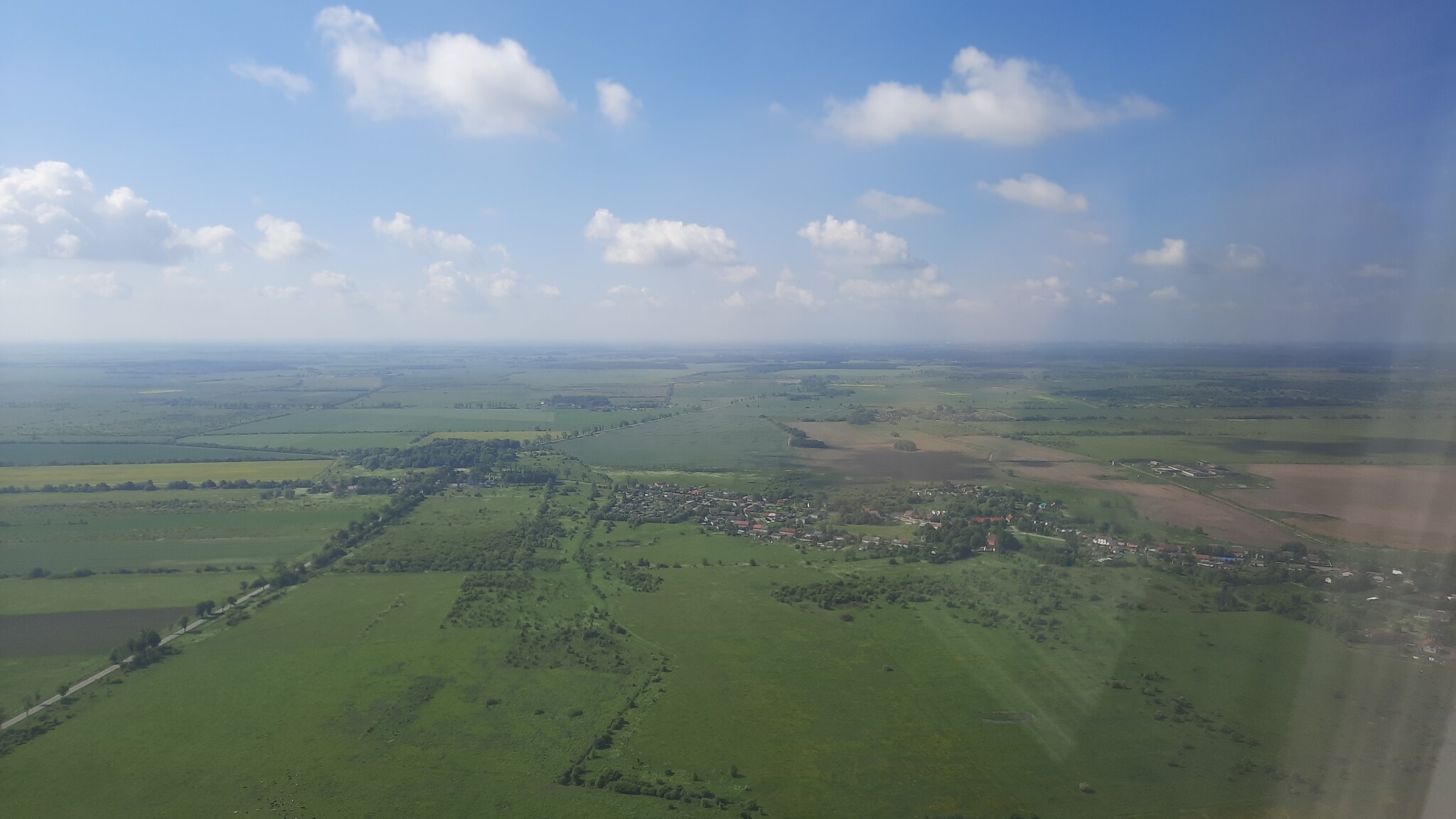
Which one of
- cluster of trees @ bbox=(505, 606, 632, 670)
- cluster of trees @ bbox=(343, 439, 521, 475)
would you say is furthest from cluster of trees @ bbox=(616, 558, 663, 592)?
cluster of trees @ bbox=(343, 439, 521, 475)

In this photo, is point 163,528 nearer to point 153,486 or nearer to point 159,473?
point 153,486

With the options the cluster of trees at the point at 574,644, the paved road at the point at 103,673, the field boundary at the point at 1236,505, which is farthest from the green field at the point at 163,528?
the field boundary at the point at 1236,505

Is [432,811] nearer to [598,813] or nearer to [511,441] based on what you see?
[598,813]

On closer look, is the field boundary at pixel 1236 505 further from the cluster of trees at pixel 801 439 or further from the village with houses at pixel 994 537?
the cluster of trees at pixel 801 439

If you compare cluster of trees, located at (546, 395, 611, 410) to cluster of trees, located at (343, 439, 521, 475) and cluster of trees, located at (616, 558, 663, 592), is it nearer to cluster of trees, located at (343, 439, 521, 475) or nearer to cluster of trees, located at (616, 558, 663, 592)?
cluster of trees, located at (343, 439, 521, 475)

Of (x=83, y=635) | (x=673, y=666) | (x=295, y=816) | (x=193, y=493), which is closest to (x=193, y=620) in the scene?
(x=83, y=635)

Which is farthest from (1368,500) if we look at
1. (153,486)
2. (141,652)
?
(153,486)
